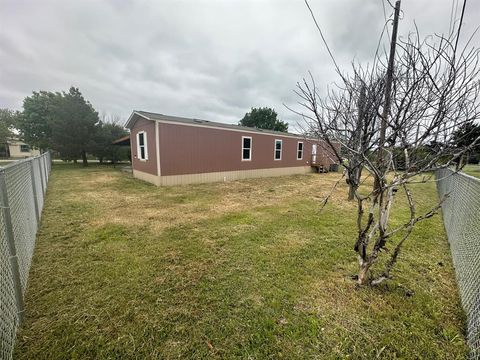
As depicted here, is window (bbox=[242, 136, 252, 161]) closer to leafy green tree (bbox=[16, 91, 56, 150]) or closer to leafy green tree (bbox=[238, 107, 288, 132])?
leafy green tree (bbox=[16, 91, 56, 150])

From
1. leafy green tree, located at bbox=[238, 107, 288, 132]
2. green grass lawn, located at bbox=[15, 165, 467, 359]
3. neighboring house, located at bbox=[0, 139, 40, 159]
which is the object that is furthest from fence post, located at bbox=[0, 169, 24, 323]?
neighboring house, located at bbox=[0, 139, 40, 159]

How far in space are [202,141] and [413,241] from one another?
825 cm

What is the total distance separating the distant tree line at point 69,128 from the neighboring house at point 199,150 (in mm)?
7244

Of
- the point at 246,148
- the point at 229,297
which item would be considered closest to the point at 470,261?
the point at 229,297

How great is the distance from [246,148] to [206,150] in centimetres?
265

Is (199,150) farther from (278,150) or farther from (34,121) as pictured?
(34,121)

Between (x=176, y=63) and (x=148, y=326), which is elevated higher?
(x=176, y=63)

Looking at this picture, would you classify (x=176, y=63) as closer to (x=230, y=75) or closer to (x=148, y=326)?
(x=230, y=75)

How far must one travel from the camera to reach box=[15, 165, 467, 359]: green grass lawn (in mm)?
1573

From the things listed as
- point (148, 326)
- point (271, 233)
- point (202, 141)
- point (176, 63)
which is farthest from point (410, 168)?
point (176, 63)

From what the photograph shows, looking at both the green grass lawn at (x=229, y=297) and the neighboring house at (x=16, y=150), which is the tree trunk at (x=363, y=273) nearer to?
the green grass lawn at (x=229, y=297)

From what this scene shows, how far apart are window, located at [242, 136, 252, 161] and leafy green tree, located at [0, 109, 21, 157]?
32.9 meters

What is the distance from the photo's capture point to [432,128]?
68.9 inches

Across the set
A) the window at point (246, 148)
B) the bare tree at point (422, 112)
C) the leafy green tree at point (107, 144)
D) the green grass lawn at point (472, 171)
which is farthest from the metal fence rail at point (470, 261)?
the leafy green tree at point (107, 144)
